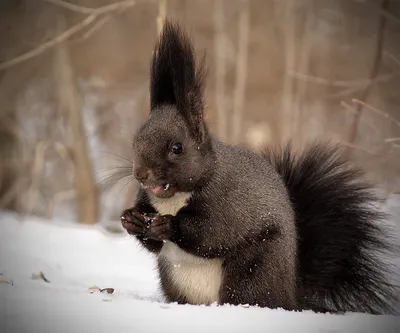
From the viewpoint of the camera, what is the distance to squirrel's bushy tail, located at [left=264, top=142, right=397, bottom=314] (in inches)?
111

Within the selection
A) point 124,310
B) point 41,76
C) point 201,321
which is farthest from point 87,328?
point 41,76

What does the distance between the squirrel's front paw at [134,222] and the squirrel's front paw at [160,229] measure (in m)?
0.05

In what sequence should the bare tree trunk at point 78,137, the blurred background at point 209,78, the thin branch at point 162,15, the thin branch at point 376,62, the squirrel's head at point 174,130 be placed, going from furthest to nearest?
the blurred background at point 209,78 → the bare tree trunk at point 78,137 → the thin branch at point 376,62 → the thin branch at point 162,15 → the squirrel's head at point 174,130

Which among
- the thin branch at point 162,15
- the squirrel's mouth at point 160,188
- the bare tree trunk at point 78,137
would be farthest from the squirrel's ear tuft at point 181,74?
the bare tree trunk at point 78,137

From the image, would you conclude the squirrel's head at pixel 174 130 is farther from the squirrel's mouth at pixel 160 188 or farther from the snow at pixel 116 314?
the snow at pixel 116 314

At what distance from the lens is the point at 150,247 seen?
2637 millimetres

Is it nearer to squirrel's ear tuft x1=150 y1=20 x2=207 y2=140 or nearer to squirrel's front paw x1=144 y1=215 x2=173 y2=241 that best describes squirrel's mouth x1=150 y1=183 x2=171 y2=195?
squirrel's front paw x1=144 y1=215 x2=173 y2=241

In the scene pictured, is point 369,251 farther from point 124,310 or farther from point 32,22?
point 32,22

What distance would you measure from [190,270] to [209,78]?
499 centimetres

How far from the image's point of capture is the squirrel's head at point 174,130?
242 cm

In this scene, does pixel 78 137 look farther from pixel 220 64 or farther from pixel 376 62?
pixel 376 62

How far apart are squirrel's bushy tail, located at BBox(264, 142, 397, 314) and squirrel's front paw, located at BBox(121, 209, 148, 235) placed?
30.4 inches

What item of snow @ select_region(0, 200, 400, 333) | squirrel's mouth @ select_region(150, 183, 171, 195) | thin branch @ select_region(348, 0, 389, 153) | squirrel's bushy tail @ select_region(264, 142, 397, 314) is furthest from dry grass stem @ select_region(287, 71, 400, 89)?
squirrel's mouth @ select_region(150, 183, 171, 195)

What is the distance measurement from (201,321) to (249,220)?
1.96ft
